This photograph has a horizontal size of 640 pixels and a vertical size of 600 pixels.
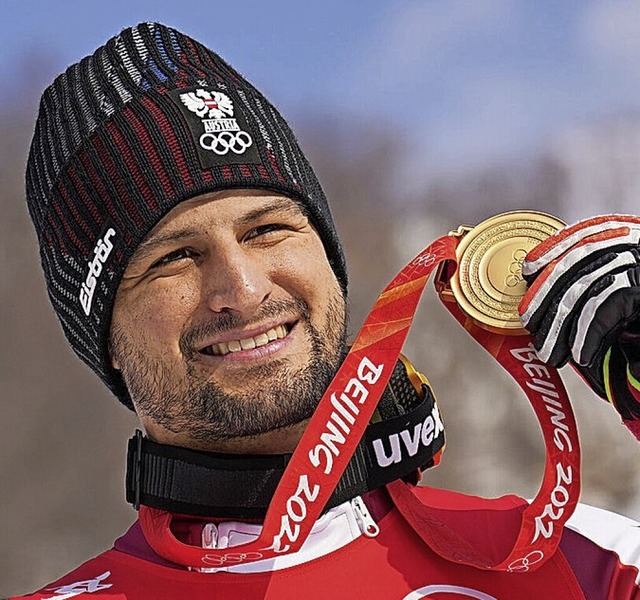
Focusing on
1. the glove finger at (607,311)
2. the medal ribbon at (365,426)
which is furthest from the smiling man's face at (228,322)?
the glove finger at (607,311)

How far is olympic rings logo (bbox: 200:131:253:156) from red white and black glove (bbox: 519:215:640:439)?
753 millimetres

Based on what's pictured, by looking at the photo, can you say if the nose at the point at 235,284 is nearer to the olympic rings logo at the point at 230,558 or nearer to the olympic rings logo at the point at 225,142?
the olympic rings logo at the point at 225,142

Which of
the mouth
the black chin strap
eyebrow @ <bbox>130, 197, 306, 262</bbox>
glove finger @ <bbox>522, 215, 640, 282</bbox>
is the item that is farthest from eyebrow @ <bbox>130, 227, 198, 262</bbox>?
Answer: glove finger @ <bbox>522, 215, 640, 282</bbox>

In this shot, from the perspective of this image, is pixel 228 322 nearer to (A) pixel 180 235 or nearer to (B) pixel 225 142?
(A) pixel 180 235

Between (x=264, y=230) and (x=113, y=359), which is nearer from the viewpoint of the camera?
(x=264, y=230)

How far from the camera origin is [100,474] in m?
8.80

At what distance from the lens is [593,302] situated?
1812 mm

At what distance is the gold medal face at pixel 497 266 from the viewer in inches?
76.9

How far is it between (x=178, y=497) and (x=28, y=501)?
21.3ft

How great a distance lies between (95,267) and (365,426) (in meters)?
0.75

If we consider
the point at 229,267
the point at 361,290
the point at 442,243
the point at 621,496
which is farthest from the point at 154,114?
Result: the point at 621,496

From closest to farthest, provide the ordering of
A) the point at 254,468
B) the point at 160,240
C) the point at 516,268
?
the point at 516,268, the point at 254,468, the point at 160,240

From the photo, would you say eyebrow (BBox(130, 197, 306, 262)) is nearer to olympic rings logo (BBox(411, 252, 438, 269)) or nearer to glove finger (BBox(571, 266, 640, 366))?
olympic rings logo (BBox(411, 252, 438, 269))

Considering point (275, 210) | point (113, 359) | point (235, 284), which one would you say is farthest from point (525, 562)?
point (113, 359)
